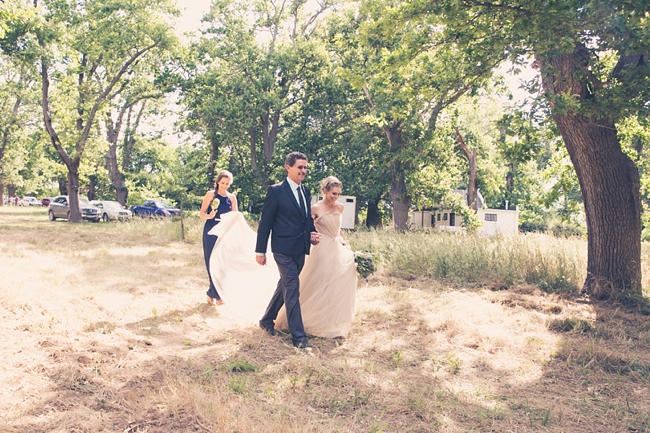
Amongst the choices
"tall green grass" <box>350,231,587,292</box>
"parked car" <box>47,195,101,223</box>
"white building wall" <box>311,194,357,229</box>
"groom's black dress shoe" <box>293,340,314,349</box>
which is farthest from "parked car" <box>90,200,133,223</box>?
"groom's black dress shoe" <box>293,340,314,349</box>

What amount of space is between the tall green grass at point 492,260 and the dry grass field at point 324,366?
1.24 meters

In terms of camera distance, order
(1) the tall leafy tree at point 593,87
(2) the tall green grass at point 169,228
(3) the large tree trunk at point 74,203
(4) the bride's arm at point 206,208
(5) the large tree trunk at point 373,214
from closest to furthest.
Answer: (1) the tall leafy tree at point 593,87 < (4) the bride's arm at point 206,208 < (2) the tall green grass at point 169,228 < (3) the large tree trunk at point 74,203 < (5) the large tree trunk at point 373,214

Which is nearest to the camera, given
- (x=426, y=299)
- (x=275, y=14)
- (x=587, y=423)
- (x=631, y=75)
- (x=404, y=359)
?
(x=587, y=423)

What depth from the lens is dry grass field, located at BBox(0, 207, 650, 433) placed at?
3.97 m

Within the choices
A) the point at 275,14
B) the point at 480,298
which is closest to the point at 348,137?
the point at 275,14

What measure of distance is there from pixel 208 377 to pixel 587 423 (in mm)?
3143

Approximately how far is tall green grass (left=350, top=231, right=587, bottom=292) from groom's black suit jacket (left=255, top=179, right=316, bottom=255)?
5721 millimetres

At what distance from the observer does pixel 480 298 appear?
9.22 metres

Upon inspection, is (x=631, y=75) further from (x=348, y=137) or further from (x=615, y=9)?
(x=348, y=137)

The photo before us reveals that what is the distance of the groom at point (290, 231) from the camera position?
6.11 metres

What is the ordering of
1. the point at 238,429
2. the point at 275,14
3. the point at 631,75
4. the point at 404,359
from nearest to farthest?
the point at 238,429
the point at 404,359
the point at 631,75
the point at 275,14

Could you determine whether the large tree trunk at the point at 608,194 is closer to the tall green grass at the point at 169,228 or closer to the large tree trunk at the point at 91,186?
the tall green grass at the point at 169,228

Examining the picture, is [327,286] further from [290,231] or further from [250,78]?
[250,78]

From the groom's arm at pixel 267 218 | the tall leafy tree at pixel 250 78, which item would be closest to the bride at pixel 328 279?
the groom's arm at pixel 267 218
